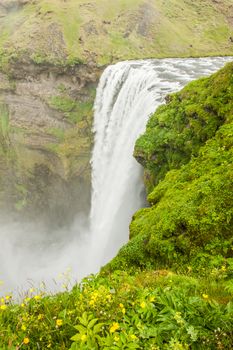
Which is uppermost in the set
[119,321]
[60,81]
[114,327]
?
[114,327]

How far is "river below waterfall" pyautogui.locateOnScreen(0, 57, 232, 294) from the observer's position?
64.0 feet

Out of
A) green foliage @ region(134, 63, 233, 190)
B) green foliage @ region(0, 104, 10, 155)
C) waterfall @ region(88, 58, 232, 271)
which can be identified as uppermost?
green foliage @ region(134, 63, 233, 190)

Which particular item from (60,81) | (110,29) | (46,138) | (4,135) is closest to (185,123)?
(46,138)

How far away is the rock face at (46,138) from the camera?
35.1 m

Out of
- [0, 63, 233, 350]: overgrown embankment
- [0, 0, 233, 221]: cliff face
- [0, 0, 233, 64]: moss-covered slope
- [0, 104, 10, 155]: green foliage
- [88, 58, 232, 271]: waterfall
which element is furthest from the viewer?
[0, 104, 10, 155]: green foliage

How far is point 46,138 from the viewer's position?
37375 millimetres

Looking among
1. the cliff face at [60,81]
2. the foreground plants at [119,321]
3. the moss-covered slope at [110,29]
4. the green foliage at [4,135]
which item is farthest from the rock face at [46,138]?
the foreground plants at [119,321]

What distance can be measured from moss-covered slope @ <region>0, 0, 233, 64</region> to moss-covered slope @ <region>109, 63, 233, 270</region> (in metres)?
26.0

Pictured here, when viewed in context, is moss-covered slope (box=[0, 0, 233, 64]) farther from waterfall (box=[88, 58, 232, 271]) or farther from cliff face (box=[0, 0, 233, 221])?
waterfall (box=[88, 58, 232, 271])

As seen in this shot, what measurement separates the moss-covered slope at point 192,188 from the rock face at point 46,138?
21908mm

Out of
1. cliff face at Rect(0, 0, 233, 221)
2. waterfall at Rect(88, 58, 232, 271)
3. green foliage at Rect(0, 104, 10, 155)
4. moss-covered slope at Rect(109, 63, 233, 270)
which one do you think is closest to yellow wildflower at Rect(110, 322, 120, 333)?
moss-covered slope at Rect(109, 63, 233, 270)

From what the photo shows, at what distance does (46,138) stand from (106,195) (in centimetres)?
1613

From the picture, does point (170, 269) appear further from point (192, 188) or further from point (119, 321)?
point (119, 321)

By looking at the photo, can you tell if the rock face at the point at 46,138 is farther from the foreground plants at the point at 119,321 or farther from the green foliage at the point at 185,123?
the foreground plants at the point at 119,321
